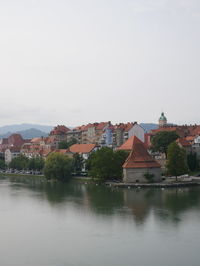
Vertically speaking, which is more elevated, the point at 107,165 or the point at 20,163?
the point at 20,163

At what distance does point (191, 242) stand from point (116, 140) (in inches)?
1584

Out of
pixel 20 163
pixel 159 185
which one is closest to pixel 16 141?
pixel 20 163

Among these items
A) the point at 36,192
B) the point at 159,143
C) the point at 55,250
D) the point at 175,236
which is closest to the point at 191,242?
the point at 175,236

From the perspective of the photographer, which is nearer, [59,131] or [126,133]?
[126,133]

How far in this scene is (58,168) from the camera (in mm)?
43188

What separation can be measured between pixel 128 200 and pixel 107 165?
10.3m

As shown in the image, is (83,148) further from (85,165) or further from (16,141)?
(16,141)

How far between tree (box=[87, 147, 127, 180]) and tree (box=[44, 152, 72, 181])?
4.88 meters

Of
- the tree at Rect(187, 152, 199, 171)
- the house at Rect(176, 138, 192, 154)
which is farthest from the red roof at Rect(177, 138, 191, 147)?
the tree at Rect(187, 152, 199, 171)

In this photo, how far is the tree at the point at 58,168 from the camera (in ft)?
142

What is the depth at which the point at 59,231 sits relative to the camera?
1966cm

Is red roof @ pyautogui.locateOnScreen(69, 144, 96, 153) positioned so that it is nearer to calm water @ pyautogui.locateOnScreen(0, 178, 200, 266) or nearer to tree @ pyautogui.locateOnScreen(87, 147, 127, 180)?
tree @ pyautogui.locateOnScreen(87, 147, 127, 180)

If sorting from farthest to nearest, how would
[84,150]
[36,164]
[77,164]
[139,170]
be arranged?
[36,164] < [84,150] < [77,164] < [139,170]

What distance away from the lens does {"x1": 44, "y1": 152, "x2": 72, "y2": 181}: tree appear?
142 ft
